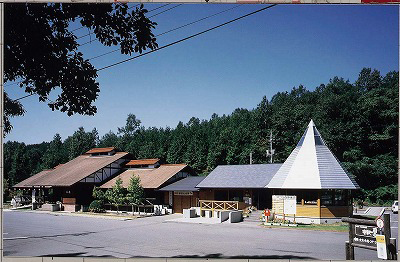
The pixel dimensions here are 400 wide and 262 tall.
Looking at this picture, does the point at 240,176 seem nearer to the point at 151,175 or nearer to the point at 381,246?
the point at 151,175

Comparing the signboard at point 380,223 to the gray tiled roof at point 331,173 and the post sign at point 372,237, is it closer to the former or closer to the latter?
the post sign at point 372,237

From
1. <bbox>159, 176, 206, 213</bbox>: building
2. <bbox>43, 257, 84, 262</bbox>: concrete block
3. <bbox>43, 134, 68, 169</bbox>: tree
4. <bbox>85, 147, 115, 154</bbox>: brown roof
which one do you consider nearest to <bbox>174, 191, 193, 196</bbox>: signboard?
<bbox>159, 176, 206, 213</bbox>: building

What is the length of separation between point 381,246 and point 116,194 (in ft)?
29.7

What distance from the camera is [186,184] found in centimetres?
1218

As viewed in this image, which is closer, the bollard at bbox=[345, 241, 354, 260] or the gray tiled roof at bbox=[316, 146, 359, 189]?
the bollard at bbox=[345, 241, 354, 260]

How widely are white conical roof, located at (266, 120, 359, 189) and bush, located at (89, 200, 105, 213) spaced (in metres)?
5.92

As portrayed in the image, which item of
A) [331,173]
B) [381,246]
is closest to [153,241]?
[381,246]

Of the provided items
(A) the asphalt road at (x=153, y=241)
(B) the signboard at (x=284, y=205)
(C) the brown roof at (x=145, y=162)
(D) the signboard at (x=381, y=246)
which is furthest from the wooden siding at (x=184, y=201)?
(D) the signboard at (x=381, y=246)

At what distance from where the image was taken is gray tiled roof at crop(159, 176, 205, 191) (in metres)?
12.1

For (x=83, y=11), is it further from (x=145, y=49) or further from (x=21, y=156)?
(x=21, y=156)

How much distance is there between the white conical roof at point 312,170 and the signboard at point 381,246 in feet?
9.76

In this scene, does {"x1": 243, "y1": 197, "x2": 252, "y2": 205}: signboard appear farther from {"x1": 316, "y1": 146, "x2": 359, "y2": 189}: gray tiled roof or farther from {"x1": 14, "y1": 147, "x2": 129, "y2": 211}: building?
{"x1": 14, "y1": 147, "x2": 129, "y2": 211}: building

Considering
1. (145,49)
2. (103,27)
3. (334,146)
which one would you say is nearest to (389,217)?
(334,146)

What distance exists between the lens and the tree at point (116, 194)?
39.6ft
